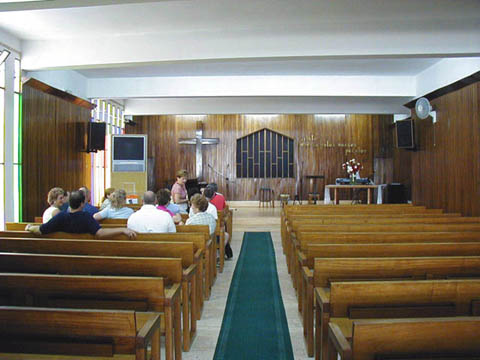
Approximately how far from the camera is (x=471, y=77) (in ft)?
20.7

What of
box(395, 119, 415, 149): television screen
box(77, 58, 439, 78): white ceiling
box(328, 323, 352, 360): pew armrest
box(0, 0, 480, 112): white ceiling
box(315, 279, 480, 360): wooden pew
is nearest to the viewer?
box(328, 323, 352, 360): pew armrest

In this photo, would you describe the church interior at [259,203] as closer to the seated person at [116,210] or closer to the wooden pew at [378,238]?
the wooden pew at [378,238]

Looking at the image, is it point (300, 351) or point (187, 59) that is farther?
point (187, 59)

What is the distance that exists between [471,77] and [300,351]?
18.1ft

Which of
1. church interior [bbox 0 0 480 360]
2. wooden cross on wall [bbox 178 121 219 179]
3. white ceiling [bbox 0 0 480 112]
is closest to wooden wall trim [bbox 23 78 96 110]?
church interior [bbox 0 0 480 360]

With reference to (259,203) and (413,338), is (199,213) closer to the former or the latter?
(413,338)

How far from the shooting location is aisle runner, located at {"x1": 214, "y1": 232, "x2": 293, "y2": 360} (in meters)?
2.85

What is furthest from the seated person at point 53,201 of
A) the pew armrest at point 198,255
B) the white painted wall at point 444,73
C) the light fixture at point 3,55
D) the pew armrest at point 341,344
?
the white painted wall at point 444,73

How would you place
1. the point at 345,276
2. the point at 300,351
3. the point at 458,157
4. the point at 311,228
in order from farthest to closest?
the point at 458,157
the point at 311,228
the point at 300,351
the point at 345,276

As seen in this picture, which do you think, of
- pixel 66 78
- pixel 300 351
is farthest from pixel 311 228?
pixel 66 78

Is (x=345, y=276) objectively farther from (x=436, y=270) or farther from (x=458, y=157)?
(x=458, y=157)

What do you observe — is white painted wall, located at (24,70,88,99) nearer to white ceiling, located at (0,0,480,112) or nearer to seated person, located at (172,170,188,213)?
white ceiling, located at (0,0,480,112)

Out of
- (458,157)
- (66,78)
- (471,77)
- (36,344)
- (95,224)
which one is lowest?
(36,344)

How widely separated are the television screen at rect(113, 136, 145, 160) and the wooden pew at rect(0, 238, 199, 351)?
683cm
